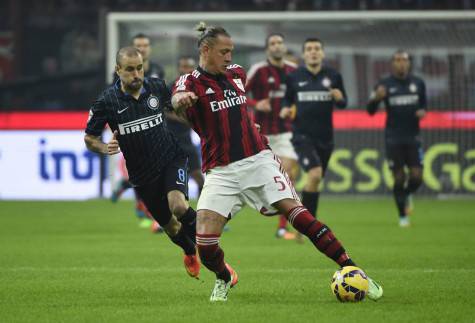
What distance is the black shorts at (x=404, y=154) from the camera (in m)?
15.5

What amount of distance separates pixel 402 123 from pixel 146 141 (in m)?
7.19

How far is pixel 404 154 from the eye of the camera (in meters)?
15.7

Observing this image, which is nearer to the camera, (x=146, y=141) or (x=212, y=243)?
(x=212, y=243)

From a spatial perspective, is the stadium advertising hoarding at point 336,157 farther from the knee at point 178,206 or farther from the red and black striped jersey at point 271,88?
the knee at point 178,206

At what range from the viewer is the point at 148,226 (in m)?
15.6

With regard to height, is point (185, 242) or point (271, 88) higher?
point (271, 88)

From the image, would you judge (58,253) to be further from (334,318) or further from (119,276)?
(334,318)

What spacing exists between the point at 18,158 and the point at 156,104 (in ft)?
40.4

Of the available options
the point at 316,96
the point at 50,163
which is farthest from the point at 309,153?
the point at 50,163

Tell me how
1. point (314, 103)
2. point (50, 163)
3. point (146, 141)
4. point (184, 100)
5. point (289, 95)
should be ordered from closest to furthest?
point (184, 100), point (146, 141), point (314, 103), point (289, 95), point (50, 163)

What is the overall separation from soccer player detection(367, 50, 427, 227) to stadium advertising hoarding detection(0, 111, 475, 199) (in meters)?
4.71

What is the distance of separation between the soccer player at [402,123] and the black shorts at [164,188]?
252 inches

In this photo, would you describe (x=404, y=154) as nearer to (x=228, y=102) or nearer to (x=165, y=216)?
(x=165, y=216)

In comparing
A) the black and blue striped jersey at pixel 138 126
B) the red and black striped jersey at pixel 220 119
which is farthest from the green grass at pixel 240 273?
the red and black striped jersey at pixel 220 119
